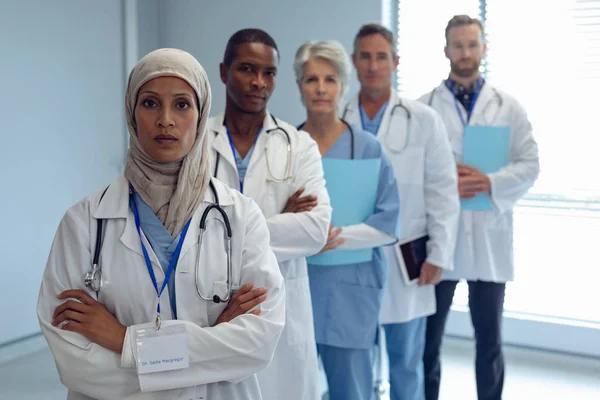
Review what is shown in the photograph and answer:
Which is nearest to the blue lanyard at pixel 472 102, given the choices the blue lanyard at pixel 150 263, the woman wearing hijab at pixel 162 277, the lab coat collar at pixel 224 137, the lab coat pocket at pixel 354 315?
the lab coat pocket at pixel 354 315

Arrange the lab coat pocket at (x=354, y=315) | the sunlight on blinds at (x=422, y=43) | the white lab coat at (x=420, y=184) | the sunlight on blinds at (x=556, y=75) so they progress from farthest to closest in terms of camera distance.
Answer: the sunlight on blinds at (x=422, y=43) < the sunlight on blinds at (x=556, y=75) < the white lab coat at (x=420, y=184) < the lab coat pocket at (x=354, y=315)

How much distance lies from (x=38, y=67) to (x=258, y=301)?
3.00 meters

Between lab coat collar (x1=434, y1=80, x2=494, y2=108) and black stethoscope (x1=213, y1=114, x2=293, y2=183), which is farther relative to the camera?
lab coat collar (x1=434, y1=80, x2=494, y2=108)

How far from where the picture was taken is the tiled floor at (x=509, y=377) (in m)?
3.24

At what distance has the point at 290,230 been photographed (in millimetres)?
1931

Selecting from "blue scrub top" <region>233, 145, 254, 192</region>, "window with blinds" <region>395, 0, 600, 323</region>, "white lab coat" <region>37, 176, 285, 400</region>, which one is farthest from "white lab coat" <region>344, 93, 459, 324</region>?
"window with blinds" <region>395, 0, 600, 323</region>

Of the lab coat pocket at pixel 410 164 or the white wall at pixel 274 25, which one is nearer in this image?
the lab coat pocket at pixel 410 164

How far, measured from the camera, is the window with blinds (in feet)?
12.6

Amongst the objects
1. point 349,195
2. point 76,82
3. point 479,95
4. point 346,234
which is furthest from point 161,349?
point 76,82

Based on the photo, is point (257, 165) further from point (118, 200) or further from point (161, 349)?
point (161, 349)

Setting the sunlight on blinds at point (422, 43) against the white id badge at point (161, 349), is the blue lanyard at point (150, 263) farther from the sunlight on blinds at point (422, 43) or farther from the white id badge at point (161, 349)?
the sunlight on blinds at point (422, 43)

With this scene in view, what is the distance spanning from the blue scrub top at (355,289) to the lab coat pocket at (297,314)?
0.28 m

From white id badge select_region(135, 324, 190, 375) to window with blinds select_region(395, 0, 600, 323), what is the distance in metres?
3.22

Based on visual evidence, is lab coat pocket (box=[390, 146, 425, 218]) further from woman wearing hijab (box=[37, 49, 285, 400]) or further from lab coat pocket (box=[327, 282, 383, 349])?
woman wearing hijab (box=[37, 49, 285, 400])
